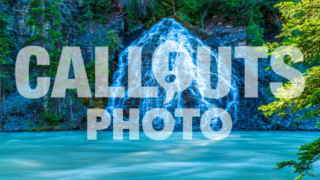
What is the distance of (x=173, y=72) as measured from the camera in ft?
58.9

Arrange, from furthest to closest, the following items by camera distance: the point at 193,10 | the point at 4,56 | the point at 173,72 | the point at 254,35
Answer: the point at 193,10, the point at 254,35, the point at 173,72, the point at 4,56

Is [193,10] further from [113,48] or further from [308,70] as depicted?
[308,70]

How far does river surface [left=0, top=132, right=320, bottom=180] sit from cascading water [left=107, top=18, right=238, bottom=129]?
10.6ft

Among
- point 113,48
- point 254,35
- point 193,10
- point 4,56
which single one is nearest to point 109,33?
point 113,48

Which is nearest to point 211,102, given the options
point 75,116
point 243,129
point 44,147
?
point 243,129

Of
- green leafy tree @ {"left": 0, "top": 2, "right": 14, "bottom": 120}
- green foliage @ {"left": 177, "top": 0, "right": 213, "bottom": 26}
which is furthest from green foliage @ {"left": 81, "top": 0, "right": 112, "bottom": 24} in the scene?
green leafy tree @ {"left": 0, "top": 2, "right": 14, "bottom": 120}

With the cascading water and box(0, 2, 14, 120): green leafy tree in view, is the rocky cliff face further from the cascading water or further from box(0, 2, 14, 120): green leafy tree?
box(0, 2, 14, 120): green leafy tree

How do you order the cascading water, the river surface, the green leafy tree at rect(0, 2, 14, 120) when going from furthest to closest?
the cascading water < the green leafy tree at rect(0, 2, 14, 120) < the river surface

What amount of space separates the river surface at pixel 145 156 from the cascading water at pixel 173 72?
3.24 meters

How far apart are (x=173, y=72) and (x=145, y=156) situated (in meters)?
10.2

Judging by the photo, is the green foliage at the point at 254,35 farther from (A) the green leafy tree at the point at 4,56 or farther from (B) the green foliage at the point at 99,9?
(A) the green leafy tree at the point at 4,56

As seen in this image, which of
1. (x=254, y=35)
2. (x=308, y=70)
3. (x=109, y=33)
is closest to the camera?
(x=308, y=70)

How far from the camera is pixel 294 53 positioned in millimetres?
3758

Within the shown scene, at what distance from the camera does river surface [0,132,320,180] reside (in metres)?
6.43
